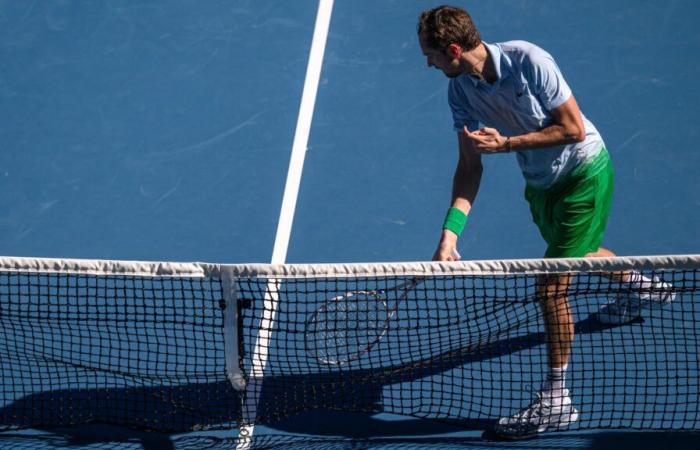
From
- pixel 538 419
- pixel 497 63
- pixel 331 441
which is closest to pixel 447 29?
pixel 497 63

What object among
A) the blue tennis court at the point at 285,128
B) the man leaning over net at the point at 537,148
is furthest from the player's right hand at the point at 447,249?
the blue tennis court at the point at 285,128

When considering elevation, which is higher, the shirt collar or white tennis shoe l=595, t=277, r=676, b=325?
the shirt collar

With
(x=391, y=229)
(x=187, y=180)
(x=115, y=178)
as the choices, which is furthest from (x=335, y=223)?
(x=115, y=178)

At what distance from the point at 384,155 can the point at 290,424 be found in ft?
8.36

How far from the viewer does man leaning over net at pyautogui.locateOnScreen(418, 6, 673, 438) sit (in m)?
5.32

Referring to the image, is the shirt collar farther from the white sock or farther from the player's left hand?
the white sock

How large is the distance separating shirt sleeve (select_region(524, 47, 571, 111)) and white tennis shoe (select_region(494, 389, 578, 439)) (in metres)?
1.50

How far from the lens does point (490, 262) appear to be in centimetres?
513

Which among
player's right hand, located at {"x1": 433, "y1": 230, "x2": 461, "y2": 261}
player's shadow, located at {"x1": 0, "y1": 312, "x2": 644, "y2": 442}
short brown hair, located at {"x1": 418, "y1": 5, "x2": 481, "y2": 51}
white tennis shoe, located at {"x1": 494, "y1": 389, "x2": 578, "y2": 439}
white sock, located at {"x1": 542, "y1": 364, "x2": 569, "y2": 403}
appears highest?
short brown hair, located at {"x1": 418, "y1": 5, "x2": 481, "y2": 51}

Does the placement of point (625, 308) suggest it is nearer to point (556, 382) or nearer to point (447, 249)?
point (556, 382)

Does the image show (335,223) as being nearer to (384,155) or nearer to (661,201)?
(384,155)

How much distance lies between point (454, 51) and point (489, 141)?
1.53ft

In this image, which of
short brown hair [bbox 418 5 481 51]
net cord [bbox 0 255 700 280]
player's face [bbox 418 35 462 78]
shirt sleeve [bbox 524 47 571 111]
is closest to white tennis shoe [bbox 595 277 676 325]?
net cord [bbox 0 255 700 280]

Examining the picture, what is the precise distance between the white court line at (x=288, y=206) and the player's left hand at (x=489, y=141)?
1207 millimetres
